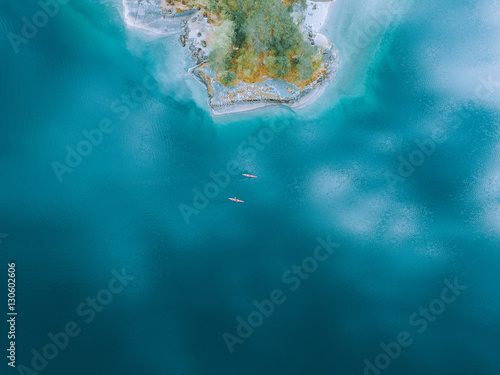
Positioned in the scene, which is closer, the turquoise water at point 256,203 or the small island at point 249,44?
the turquoise water at point 256,203

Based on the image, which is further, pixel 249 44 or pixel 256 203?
pixel 249 44

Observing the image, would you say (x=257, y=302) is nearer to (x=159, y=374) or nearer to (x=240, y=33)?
(x=159, y=374)

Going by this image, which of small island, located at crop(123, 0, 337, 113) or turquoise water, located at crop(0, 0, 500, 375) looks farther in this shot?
small island, located at crop(123, 0, 337, 113)

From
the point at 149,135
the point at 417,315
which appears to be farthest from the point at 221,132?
the point at 417,315
